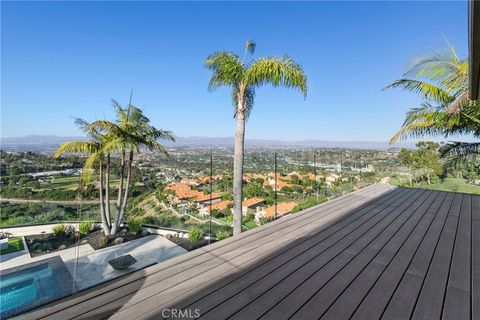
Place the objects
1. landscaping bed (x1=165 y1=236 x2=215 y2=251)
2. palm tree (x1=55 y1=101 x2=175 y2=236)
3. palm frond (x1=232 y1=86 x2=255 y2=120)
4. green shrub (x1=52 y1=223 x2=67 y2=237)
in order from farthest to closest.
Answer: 1. green shrub (x1=52 y1=223 x2=67 y2=237)
2. palm tree (x1=55 y1=101 x2=175 y2=236)
3. landscaping bed (x1=165 y1=236 x2=215 y2=251)
4. palm frond (x1=232 y1=86 x2=255 y2=120)

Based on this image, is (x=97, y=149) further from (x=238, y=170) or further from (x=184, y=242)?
(x=238, y=170)

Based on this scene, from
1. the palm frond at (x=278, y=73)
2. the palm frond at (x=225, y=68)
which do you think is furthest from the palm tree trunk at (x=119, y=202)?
the palm frond at (x=278, y=73)

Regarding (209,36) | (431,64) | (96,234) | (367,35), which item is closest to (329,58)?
(367,35)

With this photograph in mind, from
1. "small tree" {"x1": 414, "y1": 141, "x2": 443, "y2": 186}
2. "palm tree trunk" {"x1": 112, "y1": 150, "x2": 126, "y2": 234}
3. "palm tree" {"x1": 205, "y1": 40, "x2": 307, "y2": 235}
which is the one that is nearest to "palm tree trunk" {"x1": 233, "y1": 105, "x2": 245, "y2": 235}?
"palm tree" {"x1": 205, "y1": 40, "x2": 307, "y2": 235}

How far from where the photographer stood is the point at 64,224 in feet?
17.9

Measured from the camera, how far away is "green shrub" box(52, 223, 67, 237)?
556cm

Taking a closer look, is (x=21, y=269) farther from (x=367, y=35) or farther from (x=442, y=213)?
(x=367, y=35)

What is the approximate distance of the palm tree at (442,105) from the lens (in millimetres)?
3674

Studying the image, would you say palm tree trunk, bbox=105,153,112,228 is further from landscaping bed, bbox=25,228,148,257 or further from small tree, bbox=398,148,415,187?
small tree, bbox=398,148,415,187

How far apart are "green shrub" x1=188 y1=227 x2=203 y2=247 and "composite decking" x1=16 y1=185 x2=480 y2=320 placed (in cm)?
300

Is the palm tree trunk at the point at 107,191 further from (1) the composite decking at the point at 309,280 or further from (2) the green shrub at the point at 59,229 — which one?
(1) the composite decking at the point at 309,280

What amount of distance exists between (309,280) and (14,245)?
830cm

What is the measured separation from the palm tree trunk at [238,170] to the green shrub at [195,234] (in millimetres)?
1894

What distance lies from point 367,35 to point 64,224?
13427mm
